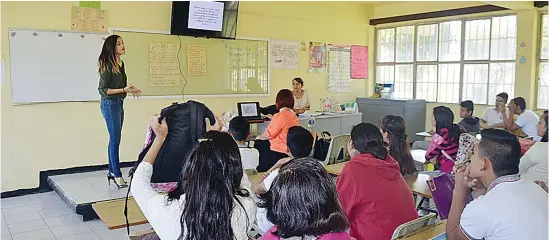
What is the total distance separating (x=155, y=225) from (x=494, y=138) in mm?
1364

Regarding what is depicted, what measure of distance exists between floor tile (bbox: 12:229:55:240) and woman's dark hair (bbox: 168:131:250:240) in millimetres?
2721

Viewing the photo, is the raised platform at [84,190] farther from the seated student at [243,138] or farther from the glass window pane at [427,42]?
the glass window pane at [427,42]

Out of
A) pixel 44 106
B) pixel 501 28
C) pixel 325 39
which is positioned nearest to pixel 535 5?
pixel 501 28

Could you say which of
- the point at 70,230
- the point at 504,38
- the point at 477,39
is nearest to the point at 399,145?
the point at 70,230

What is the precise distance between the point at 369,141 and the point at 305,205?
1163 millimetres

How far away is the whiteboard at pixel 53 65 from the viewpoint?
480 cm

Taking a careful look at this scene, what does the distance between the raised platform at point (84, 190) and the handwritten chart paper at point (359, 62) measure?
4.52 metres

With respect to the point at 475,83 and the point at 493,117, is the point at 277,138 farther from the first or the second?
the point at 475,83

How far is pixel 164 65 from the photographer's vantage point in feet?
19.1

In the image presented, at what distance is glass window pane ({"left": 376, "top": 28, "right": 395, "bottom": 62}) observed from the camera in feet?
27.1

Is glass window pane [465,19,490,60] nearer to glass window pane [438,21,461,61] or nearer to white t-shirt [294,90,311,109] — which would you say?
glass window pane [438,21,461,61]

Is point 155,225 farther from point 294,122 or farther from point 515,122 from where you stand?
point 515,122

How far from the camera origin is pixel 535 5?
619 cm

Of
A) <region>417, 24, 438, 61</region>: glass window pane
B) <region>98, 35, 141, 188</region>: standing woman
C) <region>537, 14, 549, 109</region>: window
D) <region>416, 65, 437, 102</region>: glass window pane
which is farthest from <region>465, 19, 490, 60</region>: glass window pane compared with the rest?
<region>98, 35, 141, 188</region>: standing woman
